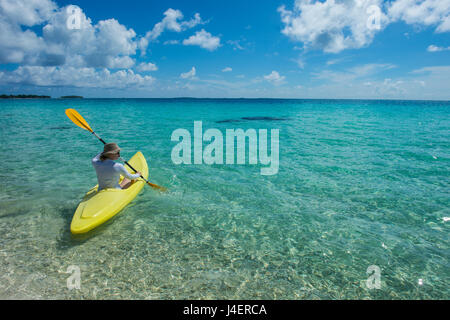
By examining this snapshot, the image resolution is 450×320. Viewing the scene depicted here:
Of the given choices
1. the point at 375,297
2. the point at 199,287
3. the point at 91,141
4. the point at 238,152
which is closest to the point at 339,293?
the point at 375,297

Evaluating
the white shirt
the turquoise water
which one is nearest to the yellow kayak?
the white shirt

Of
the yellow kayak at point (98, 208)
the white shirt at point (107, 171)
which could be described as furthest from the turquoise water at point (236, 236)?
the white shirt at point (107, 171)

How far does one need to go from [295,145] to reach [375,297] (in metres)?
12.2

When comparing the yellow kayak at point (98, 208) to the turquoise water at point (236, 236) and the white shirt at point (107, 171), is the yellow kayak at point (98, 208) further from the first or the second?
the turquoise water at point (236, 236)

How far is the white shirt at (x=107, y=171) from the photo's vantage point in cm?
569

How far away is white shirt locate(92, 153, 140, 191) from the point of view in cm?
569

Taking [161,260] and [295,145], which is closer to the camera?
A: [161,260]

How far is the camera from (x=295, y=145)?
15.5m

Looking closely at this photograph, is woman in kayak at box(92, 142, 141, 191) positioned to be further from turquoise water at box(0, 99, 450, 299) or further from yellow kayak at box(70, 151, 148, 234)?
turquoise water at box(0, 99, 450, 299)

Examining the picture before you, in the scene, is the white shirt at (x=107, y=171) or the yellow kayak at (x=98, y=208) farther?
the white shirt at (x=107, y=171)
